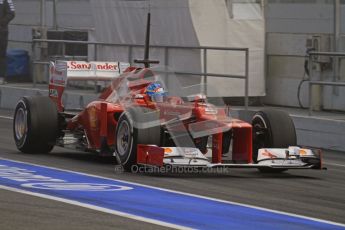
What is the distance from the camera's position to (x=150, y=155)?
11.2 m

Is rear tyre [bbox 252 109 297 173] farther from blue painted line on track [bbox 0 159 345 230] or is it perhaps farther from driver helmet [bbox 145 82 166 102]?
blue painted line on track [bbox 0 159 345 230]

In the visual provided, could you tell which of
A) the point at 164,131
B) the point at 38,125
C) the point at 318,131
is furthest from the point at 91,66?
the point at 318,131

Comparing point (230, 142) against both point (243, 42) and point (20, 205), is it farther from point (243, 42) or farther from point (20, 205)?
point (243, 42)

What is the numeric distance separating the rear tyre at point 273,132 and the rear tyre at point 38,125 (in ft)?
9.25

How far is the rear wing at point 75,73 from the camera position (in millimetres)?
14102

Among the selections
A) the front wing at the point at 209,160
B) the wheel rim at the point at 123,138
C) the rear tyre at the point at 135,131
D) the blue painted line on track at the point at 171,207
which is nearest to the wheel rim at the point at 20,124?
the wheel rim at the point at 123,138

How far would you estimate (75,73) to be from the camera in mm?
Answer: 14281

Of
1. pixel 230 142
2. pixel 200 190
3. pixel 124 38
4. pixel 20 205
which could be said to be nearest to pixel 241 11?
pixel 124 38

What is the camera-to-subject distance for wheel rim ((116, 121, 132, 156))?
38.1 ft

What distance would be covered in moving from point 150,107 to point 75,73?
8.58 ft

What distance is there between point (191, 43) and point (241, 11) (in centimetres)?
127

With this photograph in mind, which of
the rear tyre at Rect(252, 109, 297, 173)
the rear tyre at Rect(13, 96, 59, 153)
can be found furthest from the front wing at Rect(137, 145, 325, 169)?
the rear tyre at Rect(13, 96, 59, 153)

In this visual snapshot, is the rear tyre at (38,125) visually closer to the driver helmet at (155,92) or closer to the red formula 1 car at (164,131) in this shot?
the red formula 1 car at (164,131)

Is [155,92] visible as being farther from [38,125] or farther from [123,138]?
[38,125]
